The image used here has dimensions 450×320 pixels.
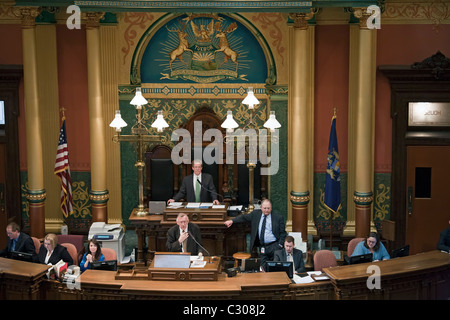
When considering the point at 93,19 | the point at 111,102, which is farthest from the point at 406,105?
the point at 93,19

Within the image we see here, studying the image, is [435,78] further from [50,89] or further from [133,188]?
[50,89]

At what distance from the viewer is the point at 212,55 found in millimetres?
13125

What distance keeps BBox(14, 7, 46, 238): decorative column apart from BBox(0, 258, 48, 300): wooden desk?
353 centimetres

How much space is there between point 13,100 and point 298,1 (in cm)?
587

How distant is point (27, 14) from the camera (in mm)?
11750

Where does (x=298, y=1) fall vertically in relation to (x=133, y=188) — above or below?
above

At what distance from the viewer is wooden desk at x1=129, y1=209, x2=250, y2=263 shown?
11.2 metres

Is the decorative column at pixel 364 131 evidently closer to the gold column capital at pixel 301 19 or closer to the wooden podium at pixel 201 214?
the gold column capital at pixel 301 19

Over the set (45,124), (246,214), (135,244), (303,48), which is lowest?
(135,244)

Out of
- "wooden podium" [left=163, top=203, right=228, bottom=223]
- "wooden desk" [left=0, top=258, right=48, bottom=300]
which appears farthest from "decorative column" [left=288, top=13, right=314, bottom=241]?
"wooden desk" [left=0, top=258, right=48, bottom=300]

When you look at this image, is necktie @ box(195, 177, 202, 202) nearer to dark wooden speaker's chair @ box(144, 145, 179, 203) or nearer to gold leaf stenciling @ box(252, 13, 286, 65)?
dark wooden speaker's chair @ box(144, 145, 179, 203)

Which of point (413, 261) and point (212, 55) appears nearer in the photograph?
point (413, 261)

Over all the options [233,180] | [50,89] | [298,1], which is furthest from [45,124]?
[298,1]

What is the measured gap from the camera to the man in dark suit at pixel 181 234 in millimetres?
9875
